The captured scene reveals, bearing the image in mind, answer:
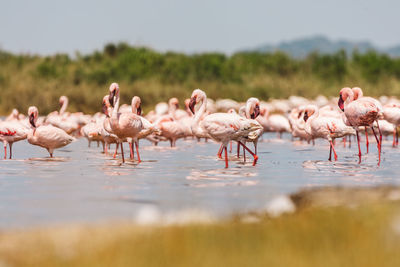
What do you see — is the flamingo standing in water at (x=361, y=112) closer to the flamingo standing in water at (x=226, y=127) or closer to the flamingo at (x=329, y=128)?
the flamingo at (x=329, y=128)

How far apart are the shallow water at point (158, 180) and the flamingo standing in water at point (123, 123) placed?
0.65 metres

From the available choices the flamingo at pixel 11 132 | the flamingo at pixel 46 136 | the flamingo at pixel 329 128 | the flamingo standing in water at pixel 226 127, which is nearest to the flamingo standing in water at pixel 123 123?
the flamingo at pixel 46 136

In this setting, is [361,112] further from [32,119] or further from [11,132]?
[11,132]

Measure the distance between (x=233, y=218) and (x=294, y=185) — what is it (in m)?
3.25

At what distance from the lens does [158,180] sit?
1084cm

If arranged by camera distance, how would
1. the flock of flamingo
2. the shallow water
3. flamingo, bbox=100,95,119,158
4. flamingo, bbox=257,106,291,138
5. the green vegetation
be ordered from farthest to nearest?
1. the green vegetation
2. flamingo, bbox=257,106,291,138
3. flamingo, bbox=100,95,119,158
4. the flock of flamingo
5. the shallow water

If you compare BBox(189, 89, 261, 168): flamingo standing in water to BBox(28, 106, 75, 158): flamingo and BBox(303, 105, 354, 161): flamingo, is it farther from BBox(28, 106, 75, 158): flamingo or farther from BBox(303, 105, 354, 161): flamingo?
BBox(28, 106, 75, 158): flamingo

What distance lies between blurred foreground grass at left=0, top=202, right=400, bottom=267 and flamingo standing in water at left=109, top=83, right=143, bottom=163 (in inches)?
292

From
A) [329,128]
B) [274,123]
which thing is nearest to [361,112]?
[329,128]

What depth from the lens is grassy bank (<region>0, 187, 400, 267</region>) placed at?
16.9ft

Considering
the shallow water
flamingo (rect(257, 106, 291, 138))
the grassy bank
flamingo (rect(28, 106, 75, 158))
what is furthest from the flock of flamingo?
the grassy bank

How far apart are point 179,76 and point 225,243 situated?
3907 cm

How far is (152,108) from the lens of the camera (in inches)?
1389

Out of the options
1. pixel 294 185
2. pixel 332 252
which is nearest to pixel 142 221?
pixel 332 252
